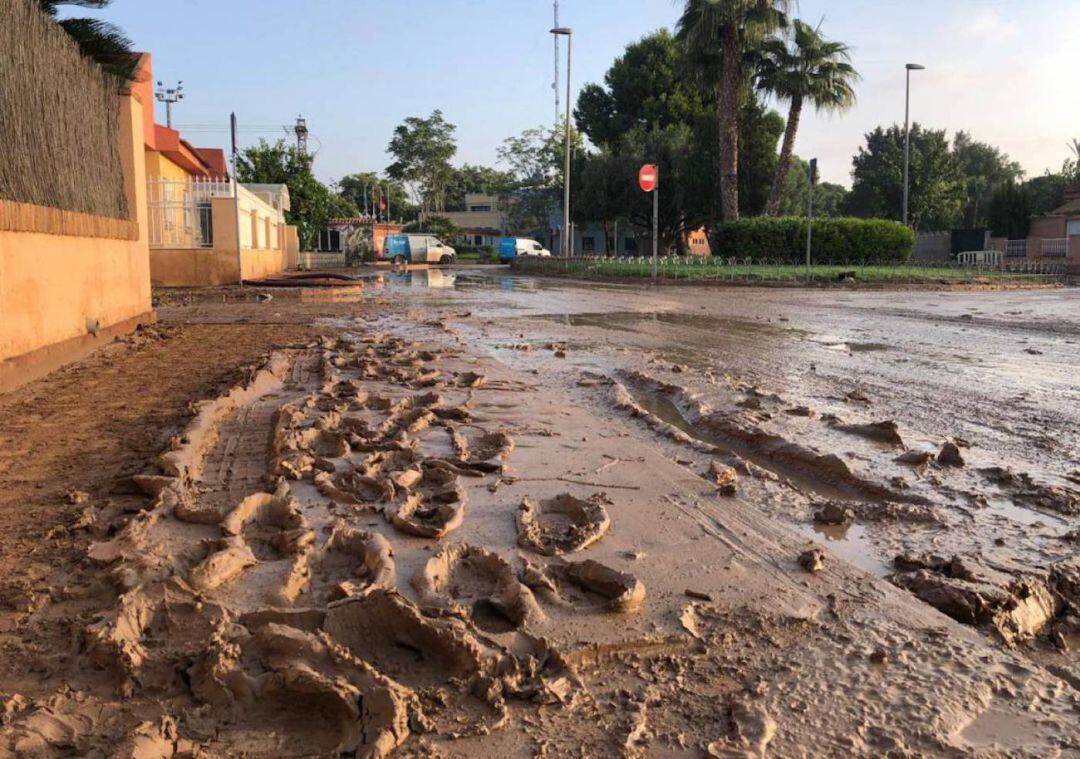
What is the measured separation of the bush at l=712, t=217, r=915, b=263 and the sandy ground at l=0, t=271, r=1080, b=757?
86.3 ft

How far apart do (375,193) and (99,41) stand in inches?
3087

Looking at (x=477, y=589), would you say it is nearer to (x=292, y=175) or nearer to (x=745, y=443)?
(x=745, y=443)

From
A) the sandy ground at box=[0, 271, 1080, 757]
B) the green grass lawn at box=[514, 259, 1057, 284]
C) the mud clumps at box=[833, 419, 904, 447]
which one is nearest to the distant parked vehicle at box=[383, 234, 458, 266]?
the green grass lawn at box=[514, 259, 1057, 284]

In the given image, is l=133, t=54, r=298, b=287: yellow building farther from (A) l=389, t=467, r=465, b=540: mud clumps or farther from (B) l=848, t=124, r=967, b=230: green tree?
(B) l=848, t=124, r=967, b=230: green tree

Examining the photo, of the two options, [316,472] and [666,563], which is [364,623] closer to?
[666,563]

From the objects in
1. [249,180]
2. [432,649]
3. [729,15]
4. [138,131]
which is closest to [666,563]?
[432,649]

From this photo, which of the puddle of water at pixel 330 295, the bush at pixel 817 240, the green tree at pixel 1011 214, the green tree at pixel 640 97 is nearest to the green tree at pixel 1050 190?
the green tree at pixel 1011 214

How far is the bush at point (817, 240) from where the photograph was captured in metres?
33.6

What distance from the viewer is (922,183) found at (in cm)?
4981

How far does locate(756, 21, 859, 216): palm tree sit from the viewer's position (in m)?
35.1

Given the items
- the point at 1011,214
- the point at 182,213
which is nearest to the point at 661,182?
the point at 1011,214

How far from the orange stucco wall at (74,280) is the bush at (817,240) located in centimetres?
2501

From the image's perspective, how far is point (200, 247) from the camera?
2150 centimetres

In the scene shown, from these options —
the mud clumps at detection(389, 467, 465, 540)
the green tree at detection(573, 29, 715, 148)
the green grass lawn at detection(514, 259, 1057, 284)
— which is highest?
the green tree at detection(573, 29, 715, 148)
